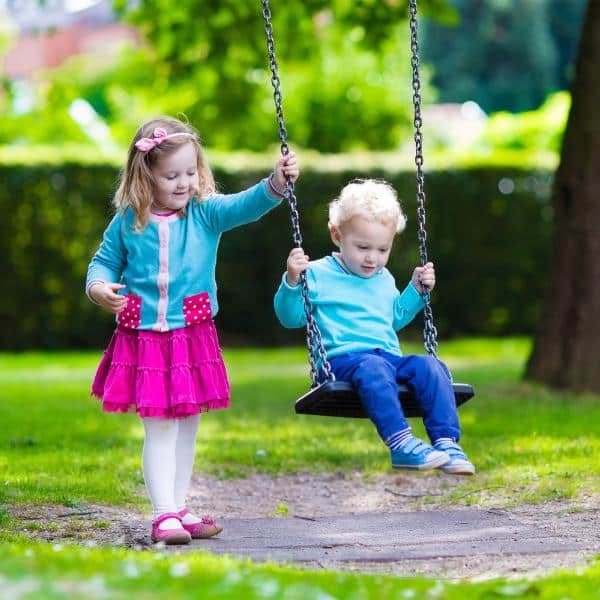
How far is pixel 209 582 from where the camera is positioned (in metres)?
4.07

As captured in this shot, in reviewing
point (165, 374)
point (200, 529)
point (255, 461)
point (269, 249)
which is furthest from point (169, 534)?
point (269, 249)

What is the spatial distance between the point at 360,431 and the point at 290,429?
19.0 inches

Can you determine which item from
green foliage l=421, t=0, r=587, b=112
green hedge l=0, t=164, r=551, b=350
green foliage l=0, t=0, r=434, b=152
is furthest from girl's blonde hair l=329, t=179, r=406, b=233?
green foliage l=421, t=0, r=587, b=112

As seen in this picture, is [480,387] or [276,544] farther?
[480,387]

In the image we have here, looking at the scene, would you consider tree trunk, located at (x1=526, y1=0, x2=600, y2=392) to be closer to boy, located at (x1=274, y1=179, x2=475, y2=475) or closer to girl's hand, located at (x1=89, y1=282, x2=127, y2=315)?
boy, located at (x1=274, y1=179, x2=475, y2=475)

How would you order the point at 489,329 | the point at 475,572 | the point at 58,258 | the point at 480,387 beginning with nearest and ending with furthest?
the point at 475,572 < the point at 480,387 < the point at 58,258 < the point at 489,329

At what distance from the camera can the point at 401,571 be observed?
4.84 m

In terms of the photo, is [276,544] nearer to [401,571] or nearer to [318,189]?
[401,571]

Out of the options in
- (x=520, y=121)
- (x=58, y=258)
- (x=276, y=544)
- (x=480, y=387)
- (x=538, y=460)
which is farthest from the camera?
(x=520, y=121)

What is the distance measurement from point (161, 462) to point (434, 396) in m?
1.11

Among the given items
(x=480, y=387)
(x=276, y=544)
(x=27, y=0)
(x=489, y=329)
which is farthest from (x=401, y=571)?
(x=489, y=329)

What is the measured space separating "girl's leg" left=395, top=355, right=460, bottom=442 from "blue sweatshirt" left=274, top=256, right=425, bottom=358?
0.87 ft

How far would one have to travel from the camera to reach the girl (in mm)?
5250

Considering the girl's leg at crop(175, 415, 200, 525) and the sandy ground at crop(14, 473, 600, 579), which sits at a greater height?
the girl's leg at crop(175, 415, 200, 525)
